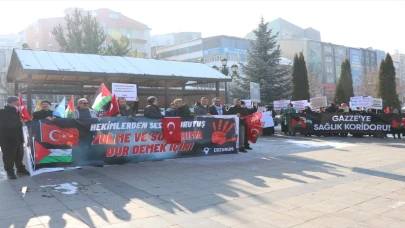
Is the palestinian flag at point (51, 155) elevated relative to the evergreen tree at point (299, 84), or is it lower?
lower

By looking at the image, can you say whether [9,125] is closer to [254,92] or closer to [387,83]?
[254,92]

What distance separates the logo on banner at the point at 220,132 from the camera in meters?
10.3

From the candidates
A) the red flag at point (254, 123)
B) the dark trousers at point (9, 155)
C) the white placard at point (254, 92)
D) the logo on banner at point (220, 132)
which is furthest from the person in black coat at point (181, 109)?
the white placard at point (254, 92)

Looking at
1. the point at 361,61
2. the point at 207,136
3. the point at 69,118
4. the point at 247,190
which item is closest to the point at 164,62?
the point at 207,136

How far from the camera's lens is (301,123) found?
1727 centimetres

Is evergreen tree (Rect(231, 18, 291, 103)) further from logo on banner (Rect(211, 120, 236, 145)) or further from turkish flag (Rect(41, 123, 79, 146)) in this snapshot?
turkish flag (Rect(41, 123, 79, 146))

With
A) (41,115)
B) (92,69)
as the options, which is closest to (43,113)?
(41,115)

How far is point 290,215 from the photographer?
16.0 ft

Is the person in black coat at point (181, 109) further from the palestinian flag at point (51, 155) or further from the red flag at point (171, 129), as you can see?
the palestinian flag at point (51, 155)

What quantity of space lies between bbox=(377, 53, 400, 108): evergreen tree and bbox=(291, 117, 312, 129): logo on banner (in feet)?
41.3

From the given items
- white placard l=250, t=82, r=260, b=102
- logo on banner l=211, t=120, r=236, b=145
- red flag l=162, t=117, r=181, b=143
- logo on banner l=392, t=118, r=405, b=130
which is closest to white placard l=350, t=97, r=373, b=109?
logo on banner l=392, t=118, r=405, b=130

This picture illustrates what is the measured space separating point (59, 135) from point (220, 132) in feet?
14.6

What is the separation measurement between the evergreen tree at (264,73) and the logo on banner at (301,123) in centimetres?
953

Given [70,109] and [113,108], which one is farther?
[113,108]
